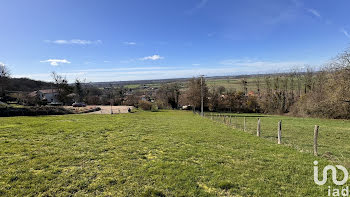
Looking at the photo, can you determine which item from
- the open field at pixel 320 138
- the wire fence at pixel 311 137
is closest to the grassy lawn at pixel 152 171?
the wire fence at pixel 311 137

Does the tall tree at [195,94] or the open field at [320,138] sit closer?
the open field at [320,138]

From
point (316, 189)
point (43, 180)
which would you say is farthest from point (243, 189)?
point (43, 180)

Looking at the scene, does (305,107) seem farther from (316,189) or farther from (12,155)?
(12,155)

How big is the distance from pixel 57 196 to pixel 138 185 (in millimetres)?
1691

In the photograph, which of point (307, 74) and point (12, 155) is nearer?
point (12, 155)

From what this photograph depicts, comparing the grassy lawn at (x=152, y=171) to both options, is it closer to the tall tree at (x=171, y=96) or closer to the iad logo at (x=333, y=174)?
the iad logo at (x=333, y=174)

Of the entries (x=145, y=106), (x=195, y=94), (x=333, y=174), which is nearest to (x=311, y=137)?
(x=333, y=174)

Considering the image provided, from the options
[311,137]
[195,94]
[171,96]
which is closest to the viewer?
[311,137]

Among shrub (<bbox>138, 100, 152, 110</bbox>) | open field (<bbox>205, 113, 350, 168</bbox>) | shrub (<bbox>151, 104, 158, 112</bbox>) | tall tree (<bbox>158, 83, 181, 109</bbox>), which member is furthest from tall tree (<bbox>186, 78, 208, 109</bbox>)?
open field (<bbox>205, 113, 350, 168</bbox>)

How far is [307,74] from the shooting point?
1628 inches

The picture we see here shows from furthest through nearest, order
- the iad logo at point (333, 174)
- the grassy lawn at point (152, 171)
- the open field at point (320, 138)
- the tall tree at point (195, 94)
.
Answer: the tall tree at point (195, 94)
the open field at point (320, 138)
the iad logo at point (333, 174)
the grassy lawn at point (152, 171)

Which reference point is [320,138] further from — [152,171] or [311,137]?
[152,171]

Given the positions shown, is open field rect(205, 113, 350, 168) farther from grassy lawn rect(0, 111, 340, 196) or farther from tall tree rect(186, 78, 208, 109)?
tall tree rect(186, 78, 208, 109)

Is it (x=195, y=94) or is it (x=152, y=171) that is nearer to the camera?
(x=152, y=171)
